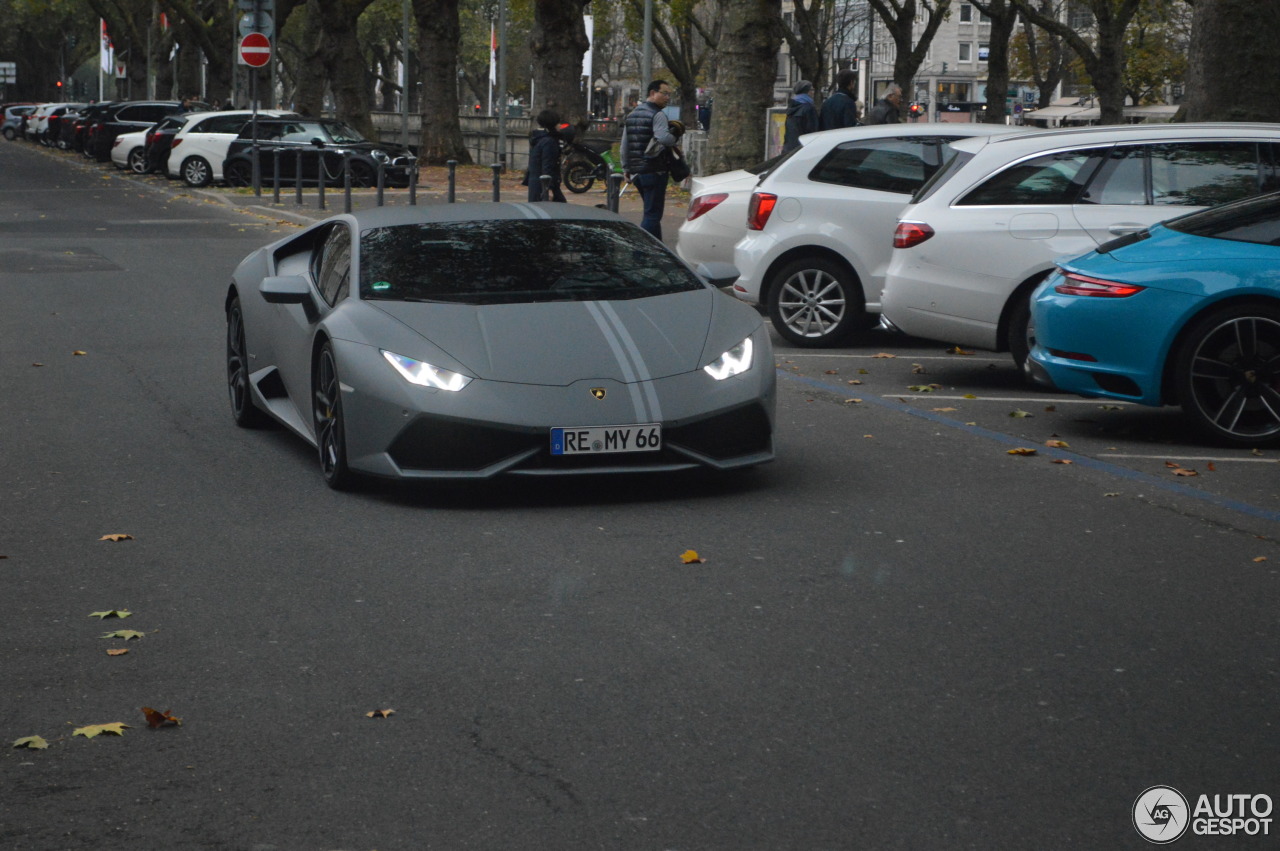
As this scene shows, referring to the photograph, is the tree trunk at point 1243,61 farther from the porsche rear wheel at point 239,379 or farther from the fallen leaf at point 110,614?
the fallen leaf at point 110,614

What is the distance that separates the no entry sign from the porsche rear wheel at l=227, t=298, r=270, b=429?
20.9 m

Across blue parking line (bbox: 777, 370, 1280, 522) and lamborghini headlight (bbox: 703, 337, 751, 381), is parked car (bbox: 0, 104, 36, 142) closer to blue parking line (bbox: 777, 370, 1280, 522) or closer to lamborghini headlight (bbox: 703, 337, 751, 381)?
blue parking line (bbox: 777, 370, 1280, 522)

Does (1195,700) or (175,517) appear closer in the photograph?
(1195,700)

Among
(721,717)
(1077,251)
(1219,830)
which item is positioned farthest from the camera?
(1077,251)

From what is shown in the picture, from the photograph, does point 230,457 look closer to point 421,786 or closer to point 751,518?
point 751,518

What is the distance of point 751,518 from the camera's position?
716 centimetres

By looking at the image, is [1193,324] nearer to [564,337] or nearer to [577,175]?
[564,337]

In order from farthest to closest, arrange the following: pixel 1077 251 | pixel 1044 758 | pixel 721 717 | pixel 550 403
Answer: pixel 1077 251 → pixel 550 403 → pixel 721 717 → pixel 1044 758

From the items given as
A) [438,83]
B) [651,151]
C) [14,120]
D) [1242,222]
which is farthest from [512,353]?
[14,120]

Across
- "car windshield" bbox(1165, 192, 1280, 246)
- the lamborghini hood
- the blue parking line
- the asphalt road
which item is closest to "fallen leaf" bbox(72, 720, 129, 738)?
the asphalt road

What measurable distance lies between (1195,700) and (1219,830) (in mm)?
935

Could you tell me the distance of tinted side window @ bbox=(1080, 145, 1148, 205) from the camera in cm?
1109

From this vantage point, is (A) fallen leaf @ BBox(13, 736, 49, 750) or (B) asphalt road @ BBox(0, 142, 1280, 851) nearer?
(B) asphalt road @ BBox(0, 142, 1280, 851)

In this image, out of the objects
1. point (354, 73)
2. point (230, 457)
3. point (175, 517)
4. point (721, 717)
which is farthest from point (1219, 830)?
point (354, 73)
